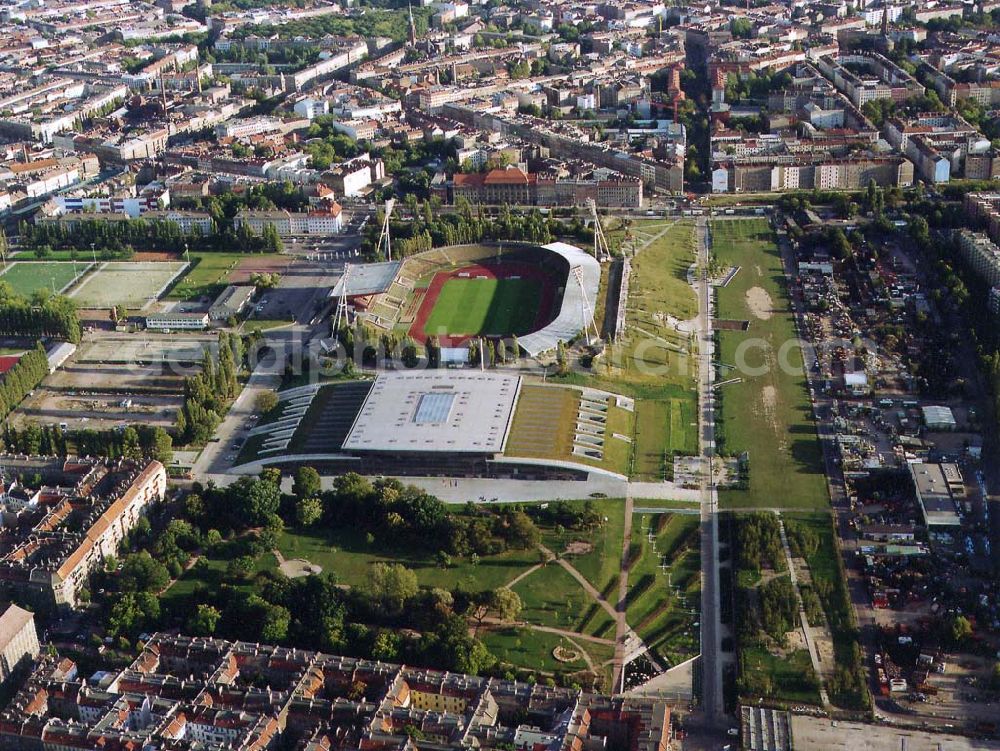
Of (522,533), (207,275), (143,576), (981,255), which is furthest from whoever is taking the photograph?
(207,275)

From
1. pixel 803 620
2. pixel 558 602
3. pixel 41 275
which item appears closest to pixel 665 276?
pixel 558 602

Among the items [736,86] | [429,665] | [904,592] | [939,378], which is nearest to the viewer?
[429,665]

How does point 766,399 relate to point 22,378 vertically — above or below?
below

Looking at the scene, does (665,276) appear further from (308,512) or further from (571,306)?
(308,512)

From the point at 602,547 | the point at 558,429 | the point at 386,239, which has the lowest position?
the point at 602,547

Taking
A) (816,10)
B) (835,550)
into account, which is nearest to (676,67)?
(816,10)

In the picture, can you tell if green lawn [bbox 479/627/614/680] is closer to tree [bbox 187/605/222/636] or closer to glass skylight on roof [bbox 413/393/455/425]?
tree [bbox 187/605/222/636]

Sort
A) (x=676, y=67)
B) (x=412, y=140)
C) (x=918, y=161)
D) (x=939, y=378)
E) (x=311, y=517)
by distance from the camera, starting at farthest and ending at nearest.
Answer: (x=676, y=67) < (x=412, y=140) < (x=918, y=161) < (x=939, y=378) < (x=311, y=517)

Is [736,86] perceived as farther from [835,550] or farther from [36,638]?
[36,638]
